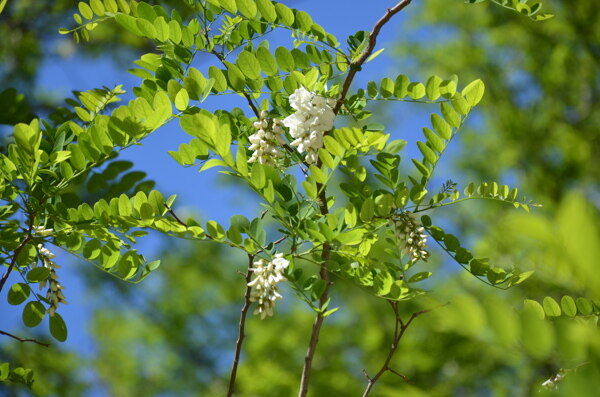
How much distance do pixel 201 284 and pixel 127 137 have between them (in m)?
5.31

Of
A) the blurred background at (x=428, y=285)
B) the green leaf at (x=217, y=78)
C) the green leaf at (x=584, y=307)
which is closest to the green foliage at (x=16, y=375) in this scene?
the green leaf at (x=217, y=78)

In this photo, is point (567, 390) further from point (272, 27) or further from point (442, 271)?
point (442, 271)

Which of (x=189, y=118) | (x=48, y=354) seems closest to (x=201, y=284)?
(x=48, y=354)

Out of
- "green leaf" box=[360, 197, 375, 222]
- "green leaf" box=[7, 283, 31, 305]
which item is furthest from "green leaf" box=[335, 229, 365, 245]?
"green leaf" box=[7, 283, 31, 305]

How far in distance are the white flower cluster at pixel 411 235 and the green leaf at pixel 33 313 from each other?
1.21ft

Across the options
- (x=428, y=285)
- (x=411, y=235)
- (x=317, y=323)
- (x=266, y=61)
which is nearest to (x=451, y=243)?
(x=411, y=235)

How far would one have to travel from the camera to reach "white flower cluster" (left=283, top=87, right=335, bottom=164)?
630mm

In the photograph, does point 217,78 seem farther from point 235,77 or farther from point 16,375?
point 16,375

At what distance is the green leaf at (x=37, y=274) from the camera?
0.62 meters

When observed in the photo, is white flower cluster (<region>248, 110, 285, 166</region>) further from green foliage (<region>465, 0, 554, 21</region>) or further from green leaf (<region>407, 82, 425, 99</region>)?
green foliage (<region>465, 0, 554, 21</region>)

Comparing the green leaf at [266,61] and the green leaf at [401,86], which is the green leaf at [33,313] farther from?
the green leaf at [401,86]

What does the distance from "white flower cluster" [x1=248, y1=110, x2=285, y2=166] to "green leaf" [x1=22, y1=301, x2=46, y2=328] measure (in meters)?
0.26

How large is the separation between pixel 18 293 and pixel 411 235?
40 centimetres

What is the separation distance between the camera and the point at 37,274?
0.62 metres
